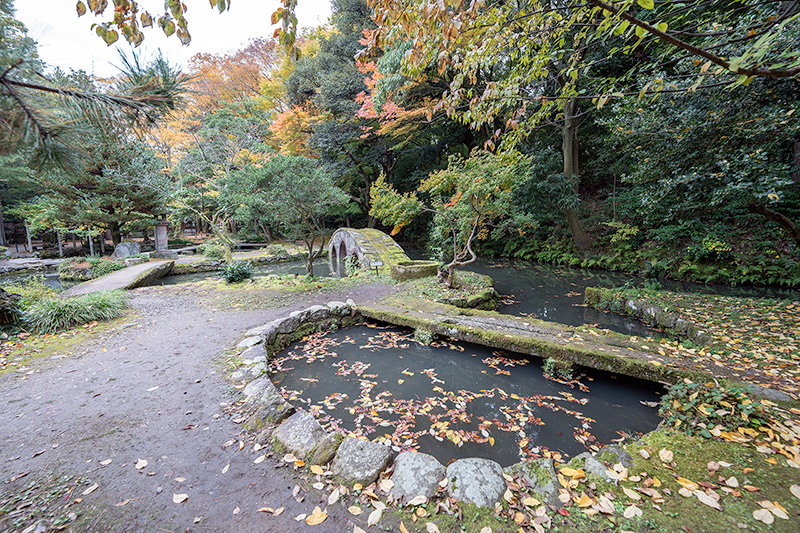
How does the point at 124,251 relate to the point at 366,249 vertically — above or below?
above

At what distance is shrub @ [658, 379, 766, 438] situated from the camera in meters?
2.18

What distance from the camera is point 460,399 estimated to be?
3291 millimetres

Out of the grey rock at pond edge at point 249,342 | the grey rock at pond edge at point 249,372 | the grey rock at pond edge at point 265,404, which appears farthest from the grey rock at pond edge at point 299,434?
the grey rock at pond edge at point 249,342

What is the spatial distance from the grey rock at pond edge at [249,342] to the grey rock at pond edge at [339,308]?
1500 millimetres

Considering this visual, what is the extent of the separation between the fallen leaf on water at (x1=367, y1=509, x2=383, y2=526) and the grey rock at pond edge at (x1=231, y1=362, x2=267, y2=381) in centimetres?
204

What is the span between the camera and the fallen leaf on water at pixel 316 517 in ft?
5.39

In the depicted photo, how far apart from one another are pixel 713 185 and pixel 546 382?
532 centimetres

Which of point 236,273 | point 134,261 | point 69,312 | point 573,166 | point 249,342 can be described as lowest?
point 249,342

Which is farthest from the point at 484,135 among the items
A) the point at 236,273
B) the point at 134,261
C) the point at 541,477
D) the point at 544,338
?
the point at 134,261

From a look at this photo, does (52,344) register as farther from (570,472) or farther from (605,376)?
(605,376)

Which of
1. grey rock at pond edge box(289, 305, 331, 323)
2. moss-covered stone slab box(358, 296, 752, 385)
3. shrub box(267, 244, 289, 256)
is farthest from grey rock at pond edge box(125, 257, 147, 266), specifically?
moss-covered stone slab box(358, 296, 752, 385)

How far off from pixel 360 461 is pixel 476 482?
30.1 inches

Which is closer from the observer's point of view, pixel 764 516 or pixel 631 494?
pixel 764 516

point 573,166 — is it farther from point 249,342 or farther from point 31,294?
point 31,294
